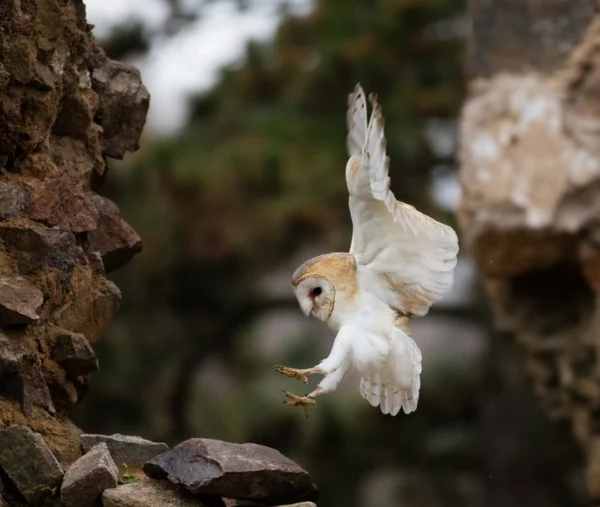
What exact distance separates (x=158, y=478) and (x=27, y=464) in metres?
0.30

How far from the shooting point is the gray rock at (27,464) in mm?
2684

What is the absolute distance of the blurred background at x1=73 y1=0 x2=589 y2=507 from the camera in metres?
8.26

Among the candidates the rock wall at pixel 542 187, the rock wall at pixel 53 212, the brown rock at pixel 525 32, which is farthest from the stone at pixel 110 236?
the brown rock at pixel 525 32

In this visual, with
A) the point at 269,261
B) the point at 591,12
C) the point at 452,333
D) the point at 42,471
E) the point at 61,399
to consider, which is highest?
the point at 452,333

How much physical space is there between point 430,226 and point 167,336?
6.53 m

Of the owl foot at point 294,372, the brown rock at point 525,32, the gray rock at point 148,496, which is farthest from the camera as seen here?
the brown rock at point 525,32

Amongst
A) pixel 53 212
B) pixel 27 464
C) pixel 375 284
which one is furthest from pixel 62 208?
pixel 375 284

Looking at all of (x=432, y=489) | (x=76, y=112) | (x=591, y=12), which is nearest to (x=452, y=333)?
(x=432, y=489)

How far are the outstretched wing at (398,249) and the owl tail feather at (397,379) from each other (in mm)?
101

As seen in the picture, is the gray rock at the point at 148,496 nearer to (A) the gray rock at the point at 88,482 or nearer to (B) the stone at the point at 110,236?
(A) the gray rock at the point at 88,482

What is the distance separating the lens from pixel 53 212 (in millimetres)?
3055

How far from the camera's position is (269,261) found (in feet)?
28.5

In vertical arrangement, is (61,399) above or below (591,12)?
below

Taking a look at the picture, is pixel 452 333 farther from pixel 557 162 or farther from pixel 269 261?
pixel 557 162
